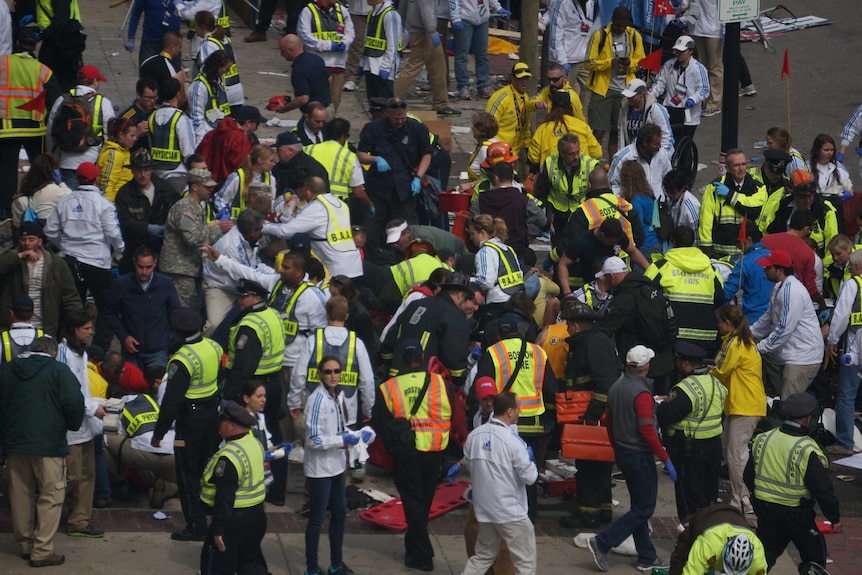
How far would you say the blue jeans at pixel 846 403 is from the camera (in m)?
13.0

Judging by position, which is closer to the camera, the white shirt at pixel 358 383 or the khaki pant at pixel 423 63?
the white shirt at pixel 358 383

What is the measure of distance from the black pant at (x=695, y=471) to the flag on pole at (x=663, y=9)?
9837mm

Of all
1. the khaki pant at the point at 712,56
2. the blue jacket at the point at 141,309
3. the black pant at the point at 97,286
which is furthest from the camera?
the khaki pant at the point at 712,56

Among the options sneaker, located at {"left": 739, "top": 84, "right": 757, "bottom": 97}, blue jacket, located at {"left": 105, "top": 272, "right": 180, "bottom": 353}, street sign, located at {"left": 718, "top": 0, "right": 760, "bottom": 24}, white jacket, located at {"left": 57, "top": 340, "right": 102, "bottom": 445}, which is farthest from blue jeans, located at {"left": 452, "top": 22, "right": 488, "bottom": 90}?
white jacket, located at {"left": 57, "top": 340, "right": 102, "bottom": 445}

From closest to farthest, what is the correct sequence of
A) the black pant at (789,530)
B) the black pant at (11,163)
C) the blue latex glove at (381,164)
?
the black pant at (789,530) → the blue latex glove at (381,164) → the black pant at (11,163)

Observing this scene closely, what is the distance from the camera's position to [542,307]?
13523 mm

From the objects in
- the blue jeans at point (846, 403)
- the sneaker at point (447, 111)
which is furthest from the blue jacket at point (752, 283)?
the sneaker at point (447, 111)

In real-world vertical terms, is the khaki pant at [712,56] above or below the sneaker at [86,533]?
above

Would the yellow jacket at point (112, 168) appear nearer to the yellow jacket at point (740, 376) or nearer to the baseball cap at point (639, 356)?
the baseball cap at point (639, 356)

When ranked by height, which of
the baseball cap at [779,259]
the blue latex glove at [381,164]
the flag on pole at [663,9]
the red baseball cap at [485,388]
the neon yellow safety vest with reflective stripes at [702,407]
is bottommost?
the neon yellow safety vest with reflective stripes at [702,407]

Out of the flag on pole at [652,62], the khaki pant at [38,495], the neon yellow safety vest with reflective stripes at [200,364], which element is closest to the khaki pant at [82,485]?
the khaki pant at [38,495]

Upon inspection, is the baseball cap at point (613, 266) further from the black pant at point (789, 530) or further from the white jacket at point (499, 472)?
the white jacket at point (499, 472)

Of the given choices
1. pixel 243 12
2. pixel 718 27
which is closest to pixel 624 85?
pixel 718 27

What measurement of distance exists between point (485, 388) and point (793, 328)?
3.34 meters
